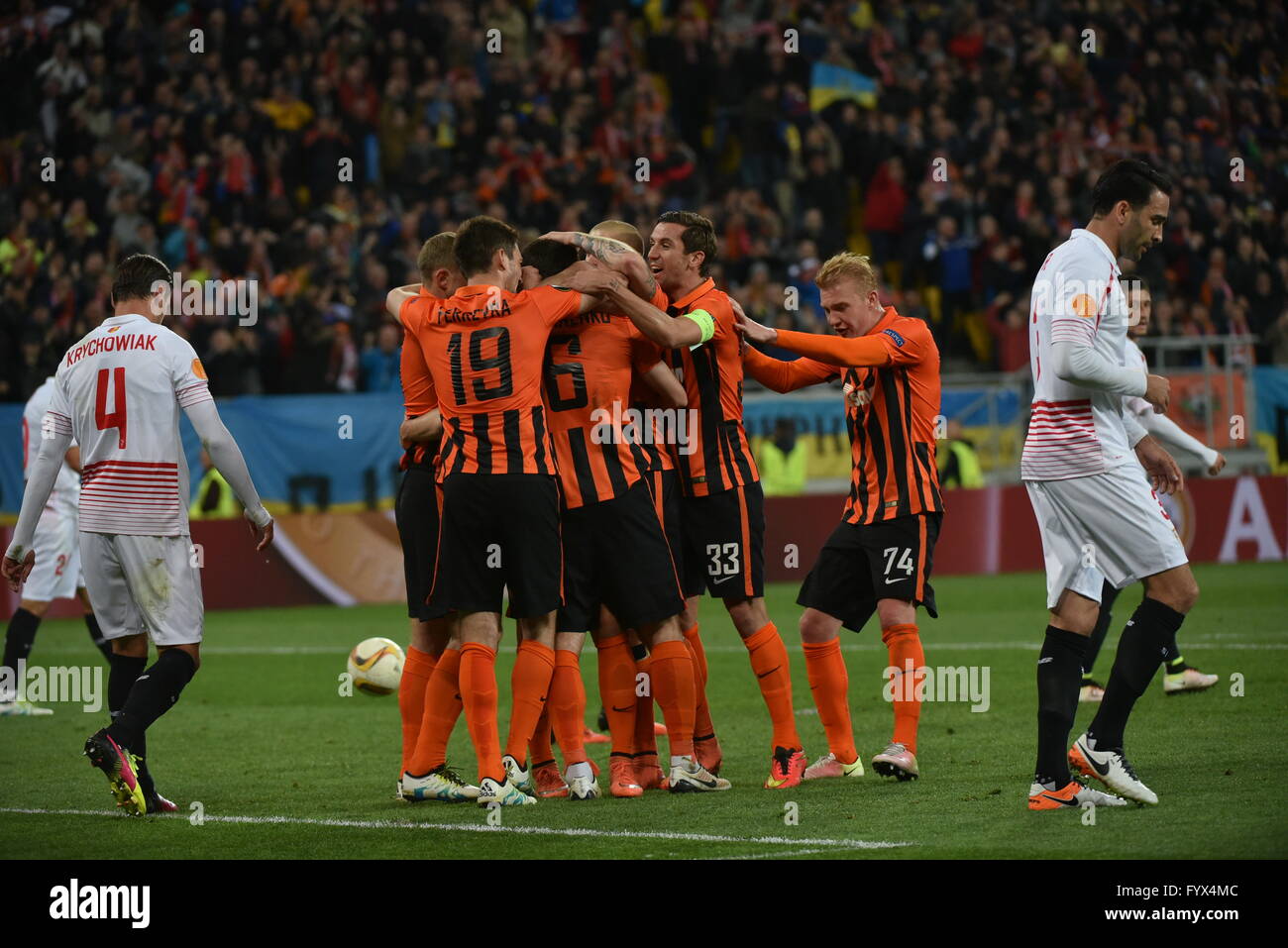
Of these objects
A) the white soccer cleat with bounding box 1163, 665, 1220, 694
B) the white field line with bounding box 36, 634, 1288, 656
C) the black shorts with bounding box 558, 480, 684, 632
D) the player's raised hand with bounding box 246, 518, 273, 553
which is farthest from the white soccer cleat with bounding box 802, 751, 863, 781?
the white field line with bounding box 36, 634, 1288, 656

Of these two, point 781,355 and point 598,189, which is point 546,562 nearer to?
point 781,355

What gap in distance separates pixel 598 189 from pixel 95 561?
50.6 ft

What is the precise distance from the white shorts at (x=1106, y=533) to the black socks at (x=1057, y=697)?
0.54 ft

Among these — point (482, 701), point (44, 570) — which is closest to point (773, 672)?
point (482, 701)

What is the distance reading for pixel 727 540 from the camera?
299 inches

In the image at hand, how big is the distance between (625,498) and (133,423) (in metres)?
2.08

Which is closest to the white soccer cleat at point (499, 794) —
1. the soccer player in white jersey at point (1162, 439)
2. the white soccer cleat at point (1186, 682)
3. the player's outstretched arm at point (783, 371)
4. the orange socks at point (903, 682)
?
the orange socks at point (903, 682)

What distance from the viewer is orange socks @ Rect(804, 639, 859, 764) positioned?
25.2 feet

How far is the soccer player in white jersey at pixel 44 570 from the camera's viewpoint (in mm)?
11359

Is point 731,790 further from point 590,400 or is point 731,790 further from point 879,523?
point 590,400

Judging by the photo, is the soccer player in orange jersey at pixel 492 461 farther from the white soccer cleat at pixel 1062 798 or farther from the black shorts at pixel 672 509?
the white soccer cleat at pixel 1062 798
